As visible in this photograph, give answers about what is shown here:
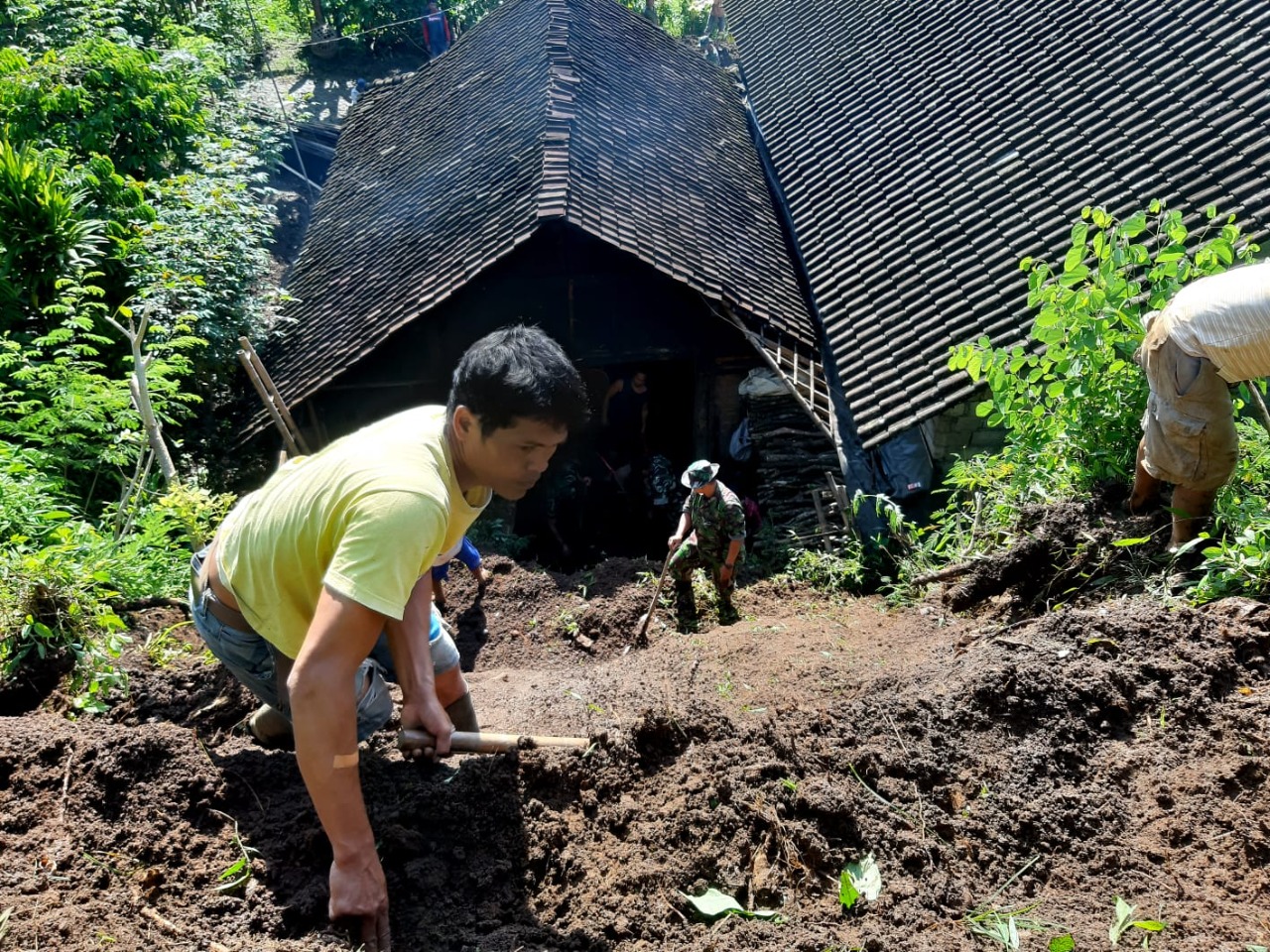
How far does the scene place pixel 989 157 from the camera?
9938 millimetres

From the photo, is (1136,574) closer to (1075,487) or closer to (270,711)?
(1075,487)

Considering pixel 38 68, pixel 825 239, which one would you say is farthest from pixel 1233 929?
pixel 38 68

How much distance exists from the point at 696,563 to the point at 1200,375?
4313 mm

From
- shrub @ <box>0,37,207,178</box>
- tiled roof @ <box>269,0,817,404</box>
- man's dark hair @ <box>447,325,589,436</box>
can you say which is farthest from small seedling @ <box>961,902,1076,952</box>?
shrub @ <box>0,37,207,178</box>

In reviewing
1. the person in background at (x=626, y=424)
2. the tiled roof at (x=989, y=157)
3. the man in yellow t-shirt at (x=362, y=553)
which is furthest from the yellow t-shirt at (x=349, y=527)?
the person in background at (x=626, y=424)

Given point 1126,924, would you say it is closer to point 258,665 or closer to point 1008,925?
point 1008,925

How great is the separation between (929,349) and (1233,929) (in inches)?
270

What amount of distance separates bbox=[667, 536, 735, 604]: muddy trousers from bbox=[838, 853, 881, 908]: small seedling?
4.69m

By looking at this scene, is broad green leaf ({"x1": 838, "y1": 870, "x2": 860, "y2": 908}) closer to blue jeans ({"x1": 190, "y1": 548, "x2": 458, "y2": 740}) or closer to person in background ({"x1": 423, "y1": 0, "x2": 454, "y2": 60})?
blue jeans ({"x1": 190, "y1": 548, "x2": 458, "y2": 740})

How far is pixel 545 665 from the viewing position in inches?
262

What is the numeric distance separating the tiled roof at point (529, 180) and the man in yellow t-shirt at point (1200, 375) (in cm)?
634

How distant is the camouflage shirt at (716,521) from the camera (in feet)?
23.7

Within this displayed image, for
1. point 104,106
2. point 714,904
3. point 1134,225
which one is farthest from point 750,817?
point 104,106

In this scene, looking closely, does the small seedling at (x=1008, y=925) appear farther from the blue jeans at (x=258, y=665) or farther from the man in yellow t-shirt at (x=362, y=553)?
the blue jeans at (x=258, y=665)
